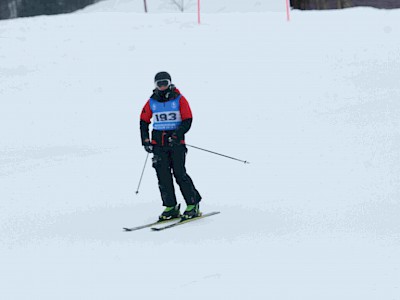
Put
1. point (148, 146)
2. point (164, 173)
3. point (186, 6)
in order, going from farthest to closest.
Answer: point (186, 6) → point (164, 173) → point (148, 146)

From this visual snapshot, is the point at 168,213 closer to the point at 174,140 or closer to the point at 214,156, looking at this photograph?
the point at 174,140

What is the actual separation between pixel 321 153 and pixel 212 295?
24.0ft

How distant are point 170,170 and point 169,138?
18.1 inches

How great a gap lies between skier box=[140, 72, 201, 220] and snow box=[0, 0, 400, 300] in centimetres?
44

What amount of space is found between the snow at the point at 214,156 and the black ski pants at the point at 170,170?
45 cm

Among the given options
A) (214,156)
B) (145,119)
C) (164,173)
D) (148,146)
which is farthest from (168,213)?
(214,156)

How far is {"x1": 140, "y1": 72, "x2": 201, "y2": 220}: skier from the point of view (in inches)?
370

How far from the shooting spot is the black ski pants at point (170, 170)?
9562mm

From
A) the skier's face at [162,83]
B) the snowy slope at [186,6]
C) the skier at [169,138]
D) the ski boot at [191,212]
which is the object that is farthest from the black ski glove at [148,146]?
the snowy slope at [186,6]

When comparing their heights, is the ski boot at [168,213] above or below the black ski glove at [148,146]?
below

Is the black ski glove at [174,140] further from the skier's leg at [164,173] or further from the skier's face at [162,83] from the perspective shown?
the skier's face at [162,83]

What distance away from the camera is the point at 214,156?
14.4m

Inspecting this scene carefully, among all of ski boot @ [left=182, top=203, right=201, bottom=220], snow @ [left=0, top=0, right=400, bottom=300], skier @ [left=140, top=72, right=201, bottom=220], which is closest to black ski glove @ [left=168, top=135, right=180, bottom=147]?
skier @ [left=140, top=72, right=201, bottom=220]

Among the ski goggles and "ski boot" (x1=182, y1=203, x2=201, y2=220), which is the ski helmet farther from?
"ski boot" (x1=182, y1=203, x2=201, y2=220)
